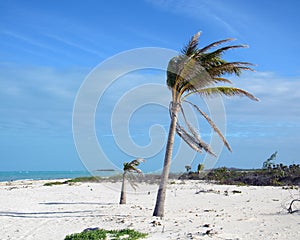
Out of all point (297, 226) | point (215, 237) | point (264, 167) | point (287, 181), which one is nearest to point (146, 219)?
point (215, 237)

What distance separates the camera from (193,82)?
13.4 meters

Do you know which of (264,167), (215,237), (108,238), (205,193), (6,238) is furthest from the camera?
(264,167)

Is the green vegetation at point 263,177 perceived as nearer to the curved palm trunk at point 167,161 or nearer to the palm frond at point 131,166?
the palm frond at point 131,166

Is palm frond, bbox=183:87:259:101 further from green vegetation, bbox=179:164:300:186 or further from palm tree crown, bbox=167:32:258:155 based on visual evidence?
green vegetation, bbox=179:164:300:186

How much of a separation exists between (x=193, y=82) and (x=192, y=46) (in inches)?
50.0

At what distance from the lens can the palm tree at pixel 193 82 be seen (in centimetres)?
1320

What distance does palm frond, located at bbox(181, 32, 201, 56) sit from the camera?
1321 centimetres

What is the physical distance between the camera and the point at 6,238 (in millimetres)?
11148

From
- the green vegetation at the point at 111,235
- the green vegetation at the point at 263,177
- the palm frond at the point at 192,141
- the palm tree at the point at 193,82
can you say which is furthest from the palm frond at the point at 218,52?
the green vegetation at the point at 263,177

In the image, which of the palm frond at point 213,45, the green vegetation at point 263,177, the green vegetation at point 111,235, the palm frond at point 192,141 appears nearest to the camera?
the green vegetation at point 111,235

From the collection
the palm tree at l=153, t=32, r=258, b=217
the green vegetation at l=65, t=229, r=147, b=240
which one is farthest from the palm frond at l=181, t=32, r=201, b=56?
the green vegetation at l=65, t=229, r=147, b=240

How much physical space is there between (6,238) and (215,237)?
6190 millimetres

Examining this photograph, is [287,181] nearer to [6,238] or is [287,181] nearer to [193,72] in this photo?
[193,72]

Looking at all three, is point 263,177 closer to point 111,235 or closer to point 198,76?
point 198,76
